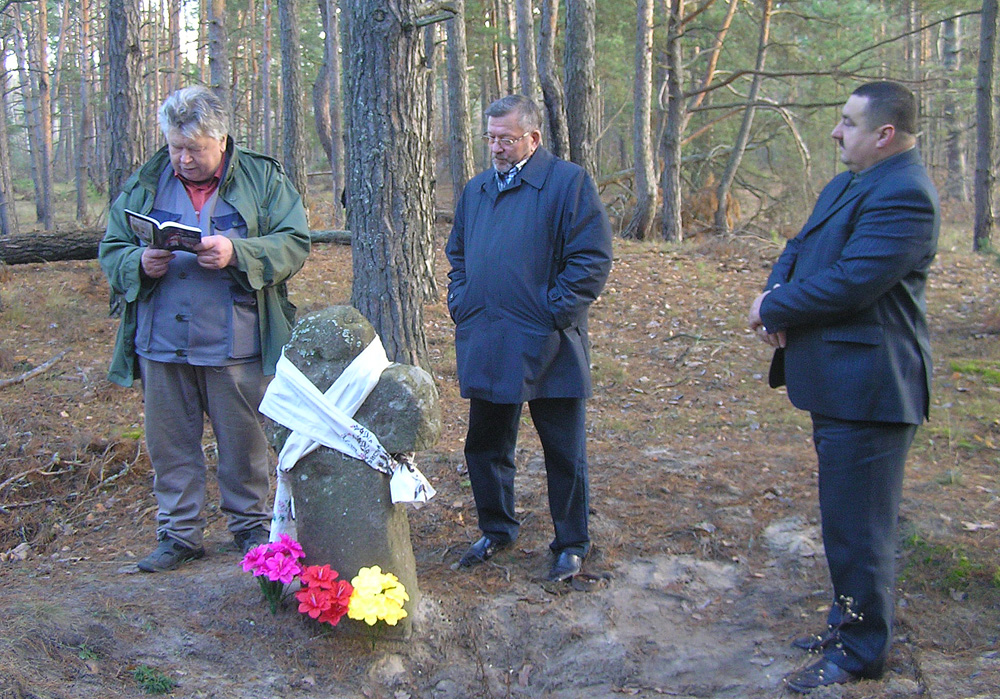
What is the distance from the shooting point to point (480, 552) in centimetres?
435

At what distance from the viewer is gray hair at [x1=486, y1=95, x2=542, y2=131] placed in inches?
153

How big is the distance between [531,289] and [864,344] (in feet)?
4.76

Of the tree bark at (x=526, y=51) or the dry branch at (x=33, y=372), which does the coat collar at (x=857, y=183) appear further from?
the tree bark at (x=526, y=51)

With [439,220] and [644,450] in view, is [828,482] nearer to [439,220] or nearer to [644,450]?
[644,450]

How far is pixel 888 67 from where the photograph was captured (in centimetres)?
1905

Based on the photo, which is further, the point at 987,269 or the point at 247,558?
the point at 987,269

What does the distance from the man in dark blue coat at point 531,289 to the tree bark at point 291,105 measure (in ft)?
38.2

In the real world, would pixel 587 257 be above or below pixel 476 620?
above

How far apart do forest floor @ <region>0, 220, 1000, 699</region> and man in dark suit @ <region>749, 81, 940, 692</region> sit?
0.34m

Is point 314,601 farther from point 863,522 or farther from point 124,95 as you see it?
point 124,95

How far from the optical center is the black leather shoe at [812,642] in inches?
137

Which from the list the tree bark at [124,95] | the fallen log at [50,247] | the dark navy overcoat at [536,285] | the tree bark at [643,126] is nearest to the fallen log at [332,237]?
the fallen log at [50,247]

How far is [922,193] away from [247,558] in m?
3.00

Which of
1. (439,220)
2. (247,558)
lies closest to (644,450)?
(247,558)
